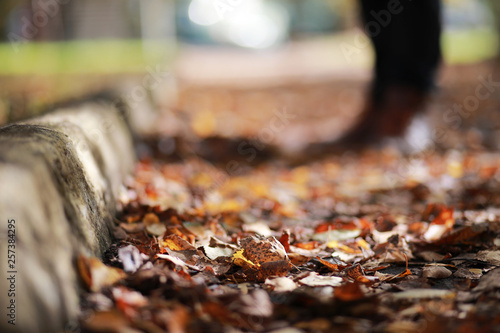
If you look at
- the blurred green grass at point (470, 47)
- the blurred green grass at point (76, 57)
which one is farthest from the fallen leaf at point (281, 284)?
the blurred green grass at point (470, 47)

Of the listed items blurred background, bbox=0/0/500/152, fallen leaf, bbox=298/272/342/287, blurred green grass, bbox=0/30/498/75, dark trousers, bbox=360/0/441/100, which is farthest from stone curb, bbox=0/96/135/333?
blurred green grass, bbox=0/30/498/75

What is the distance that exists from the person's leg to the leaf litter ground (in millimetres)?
1596

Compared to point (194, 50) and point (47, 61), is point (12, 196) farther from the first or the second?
point (194, 50)

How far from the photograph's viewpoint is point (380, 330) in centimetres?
122

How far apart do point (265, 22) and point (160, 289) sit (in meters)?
23.8

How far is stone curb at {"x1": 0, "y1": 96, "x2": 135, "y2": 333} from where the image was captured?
107cm

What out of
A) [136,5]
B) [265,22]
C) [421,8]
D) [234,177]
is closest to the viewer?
[234,177]

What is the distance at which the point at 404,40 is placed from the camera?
485 cm

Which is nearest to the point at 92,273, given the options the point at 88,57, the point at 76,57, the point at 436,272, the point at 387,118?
the point at 436,272

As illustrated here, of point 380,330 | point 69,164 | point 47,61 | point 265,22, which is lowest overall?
point 380,330

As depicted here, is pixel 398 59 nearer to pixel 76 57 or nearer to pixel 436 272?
pixel 436 272

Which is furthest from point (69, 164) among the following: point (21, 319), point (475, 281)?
point (475, 281)

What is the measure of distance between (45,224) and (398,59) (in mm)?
4432

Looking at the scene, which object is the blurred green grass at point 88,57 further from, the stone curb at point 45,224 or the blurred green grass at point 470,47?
the stone curb at point 45,224
